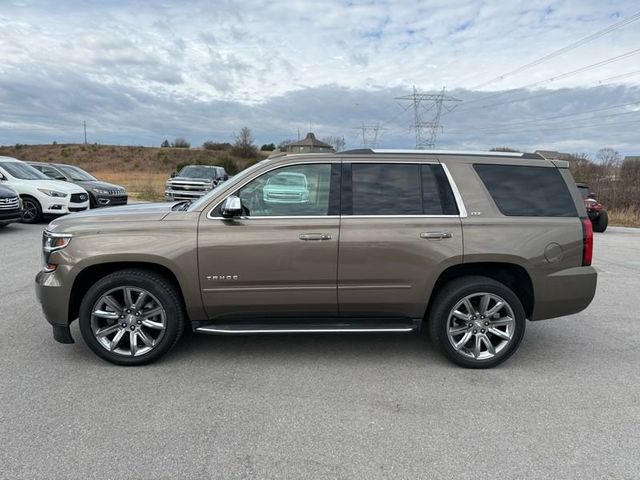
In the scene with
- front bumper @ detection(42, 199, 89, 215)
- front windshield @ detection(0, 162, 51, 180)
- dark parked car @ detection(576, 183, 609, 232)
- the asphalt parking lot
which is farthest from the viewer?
dark parked car @ detection(576, 183, 609, 232)

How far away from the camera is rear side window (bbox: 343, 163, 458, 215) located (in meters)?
4.04

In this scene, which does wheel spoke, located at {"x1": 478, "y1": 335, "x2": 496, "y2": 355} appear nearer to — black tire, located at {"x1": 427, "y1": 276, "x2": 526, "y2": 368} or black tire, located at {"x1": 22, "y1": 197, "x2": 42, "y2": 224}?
black tire, located at {"x1": 427, "y1": 276, "x2": 526, "y2": 368}

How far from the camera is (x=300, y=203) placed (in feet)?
13.3

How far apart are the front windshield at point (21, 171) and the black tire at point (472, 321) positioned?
13090mm

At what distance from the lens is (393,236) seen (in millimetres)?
3930

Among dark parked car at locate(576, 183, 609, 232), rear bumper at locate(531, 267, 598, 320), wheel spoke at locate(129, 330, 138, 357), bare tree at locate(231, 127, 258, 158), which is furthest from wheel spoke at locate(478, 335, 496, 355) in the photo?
bare tree at locate(231, 127, 258, 158)

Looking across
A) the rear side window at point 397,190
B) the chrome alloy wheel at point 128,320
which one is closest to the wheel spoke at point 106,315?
the chrome alloy wheel at point 128,320

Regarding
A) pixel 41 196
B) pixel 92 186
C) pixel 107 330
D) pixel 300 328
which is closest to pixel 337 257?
pixel 300 328

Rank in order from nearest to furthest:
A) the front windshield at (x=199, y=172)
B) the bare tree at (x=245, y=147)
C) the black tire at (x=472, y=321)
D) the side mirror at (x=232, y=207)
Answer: the side mirror at (x=232, y=207), the black tire at (x=472, y=321), the front windshield at (x=199, y=172), the bare tree at (x=245, y=147)

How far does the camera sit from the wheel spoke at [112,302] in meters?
3.91

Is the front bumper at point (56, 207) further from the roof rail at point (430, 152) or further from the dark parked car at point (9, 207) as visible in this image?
the roof rail at point (430, 152)

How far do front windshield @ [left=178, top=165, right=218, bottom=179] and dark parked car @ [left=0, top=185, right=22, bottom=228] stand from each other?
7.83 meters

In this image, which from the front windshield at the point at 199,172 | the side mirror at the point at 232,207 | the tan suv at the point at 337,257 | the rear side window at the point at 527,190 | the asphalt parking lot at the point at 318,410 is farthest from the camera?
the front windshield at the point at 199,172

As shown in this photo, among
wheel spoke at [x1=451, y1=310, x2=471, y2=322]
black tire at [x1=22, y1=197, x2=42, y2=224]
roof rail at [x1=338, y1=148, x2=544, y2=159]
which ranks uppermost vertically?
roof rail at [x1=338, y1=148, x2=544, y2=159]
